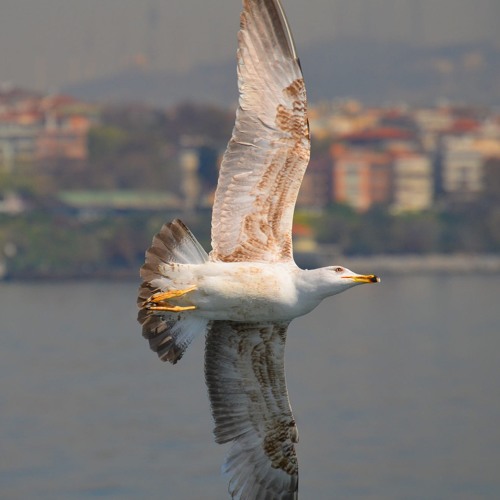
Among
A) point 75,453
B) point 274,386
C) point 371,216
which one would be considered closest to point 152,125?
point 371,216

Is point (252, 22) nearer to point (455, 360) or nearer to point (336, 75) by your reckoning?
point (455, 360)

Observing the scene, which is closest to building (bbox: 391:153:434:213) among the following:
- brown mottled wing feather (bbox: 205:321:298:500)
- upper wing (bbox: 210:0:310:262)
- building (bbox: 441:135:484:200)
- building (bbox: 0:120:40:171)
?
building (bbox: 441:135:484:200)

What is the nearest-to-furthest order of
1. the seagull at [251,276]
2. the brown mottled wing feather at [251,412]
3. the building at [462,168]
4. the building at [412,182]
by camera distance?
the seagull at [251,276] < the brown mottled wing feather at [251,412] < the building at [412,182] < the building at [462,168]

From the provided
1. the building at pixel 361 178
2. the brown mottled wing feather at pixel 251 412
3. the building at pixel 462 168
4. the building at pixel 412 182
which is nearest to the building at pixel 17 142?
the building at pixel 361 178

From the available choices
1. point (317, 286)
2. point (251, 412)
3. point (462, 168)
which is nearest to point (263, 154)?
point (317, 286)

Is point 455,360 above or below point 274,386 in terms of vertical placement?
below

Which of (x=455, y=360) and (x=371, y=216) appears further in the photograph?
(x=371, y=216)

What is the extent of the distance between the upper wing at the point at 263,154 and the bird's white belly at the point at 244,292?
0.12 meters

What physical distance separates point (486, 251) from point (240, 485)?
6548 centimetres

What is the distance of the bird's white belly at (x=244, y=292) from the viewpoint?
897 centimetres

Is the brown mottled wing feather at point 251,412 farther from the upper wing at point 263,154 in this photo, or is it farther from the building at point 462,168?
the building at point 462,168

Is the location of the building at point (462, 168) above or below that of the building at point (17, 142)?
below

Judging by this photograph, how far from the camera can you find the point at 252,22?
30.0 ft

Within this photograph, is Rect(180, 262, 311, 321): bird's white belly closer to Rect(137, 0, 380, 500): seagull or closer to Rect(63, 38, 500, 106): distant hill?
Rect(137, 0, 380, 500): seagull
